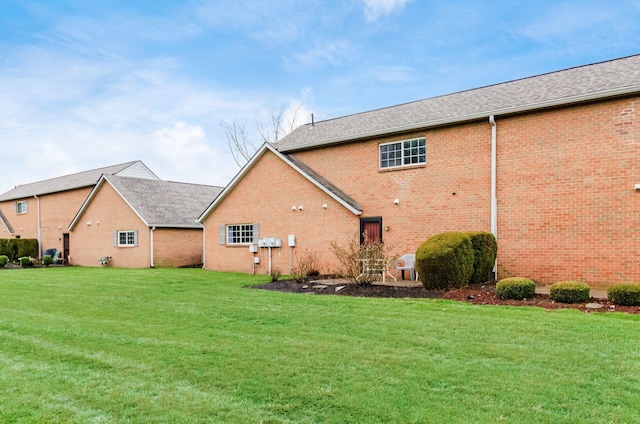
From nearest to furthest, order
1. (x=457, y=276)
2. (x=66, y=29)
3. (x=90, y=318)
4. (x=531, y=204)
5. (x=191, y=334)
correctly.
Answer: (x=191, y=334), (x=90, y=318), (x=457, y=276), (x=531, y=204), (x=66, y=29)

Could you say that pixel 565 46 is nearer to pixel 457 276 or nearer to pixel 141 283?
pixel 457 276

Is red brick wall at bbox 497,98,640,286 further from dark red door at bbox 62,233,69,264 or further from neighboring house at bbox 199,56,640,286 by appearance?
dark red door at bbox 62,233,69,264

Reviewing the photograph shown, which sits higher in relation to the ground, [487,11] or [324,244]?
[487,11]

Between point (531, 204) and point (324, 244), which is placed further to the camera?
point (324, 244)

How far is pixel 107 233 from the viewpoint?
27406mm

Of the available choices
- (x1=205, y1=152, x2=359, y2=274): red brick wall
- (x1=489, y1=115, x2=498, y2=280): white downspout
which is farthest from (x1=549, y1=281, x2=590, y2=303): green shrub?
(x1=205, y1=152, x2=359, y2=274): red brick wall

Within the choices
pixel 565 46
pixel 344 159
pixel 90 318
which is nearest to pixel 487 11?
pixel 565 46

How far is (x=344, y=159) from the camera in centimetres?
1777

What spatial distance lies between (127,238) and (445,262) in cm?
2082

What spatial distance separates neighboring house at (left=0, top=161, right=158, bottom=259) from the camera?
108 ft

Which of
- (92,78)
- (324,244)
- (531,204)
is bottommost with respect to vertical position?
(324,244)

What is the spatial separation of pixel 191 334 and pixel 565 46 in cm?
1729

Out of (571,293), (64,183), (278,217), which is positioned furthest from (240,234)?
(64,183)

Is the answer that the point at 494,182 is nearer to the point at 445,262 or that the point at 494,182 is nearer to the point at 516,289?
the point at 445,262
